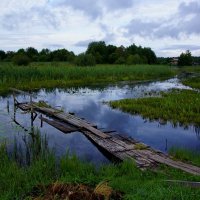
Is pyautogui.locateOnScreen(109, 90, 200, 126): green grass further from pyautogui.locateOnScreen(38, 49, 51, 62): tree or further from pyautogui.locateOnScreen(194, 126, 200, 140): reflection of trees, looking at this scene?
pyautogui.locateOnScreen(38, 49, 51, 62): tree

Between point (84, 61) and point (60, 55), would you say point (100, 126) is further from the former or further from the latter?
point (60, 55)

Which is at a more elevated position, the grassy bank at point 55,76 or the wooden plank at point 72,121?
the grassy bank at point 55,76

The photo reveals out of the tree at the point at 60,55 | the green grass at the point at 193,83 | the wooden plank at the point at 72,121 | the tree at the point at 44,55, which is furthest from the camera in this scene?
the tree at the point at 44,55

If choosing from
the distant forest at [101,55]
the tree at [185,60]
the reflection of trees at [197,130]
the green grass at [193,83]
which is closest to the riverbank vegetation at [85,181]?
the reflection of trees at [197,130]

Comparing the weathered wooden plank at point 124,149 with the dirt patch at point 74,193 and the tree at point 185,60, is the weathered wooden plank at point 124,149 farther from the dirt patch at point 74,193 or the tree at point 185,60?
the tree at point 185,60

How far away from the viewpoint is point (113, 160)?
9.37m

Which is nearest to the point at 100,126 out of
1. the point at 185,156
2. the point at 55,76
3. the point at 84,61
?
the point at 185,156

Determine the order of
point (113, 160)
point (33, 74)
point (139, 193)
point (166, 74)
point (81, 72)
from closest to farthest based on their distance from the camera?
point (139, 193) → point (113, 160) → point (33, 74) → point (81, 72) → point (166, 74)

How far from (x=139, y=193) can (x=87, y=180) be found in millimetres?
1295

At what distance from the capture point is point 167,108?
55.5 ft

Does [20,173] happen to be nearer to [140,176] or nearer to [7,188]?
[7,188]

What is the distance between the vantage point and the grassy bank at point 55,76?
27391 millimetres

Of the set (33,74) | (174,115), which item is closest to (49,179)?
(174,115)

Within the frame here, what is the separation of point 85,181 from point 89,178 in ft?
0.48
